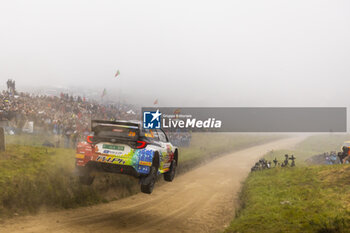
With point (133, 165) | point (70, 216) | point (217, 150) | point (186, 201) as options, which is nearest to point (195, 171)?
point (186, 201)

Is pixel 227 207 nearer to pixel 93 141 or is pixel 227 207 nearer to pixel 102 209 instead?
pixel 102 209

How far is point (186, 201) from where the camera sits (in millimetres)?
19125

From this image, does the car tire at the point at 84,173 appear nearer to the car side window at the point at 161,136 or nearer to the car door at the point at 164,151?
the car door at the point at 164,151

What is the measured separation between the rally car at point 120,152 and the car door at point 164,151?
12.2 inches

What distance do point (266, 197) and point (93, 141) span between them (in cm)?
1366

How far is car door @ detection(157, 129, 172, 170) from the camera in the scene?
862 centimetres

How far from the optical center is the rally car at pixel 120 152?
781 centimetres

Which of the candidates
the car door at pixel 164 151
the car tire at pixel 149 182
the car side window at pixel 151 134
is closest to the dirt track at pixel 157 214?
the car door at pixel 164 151

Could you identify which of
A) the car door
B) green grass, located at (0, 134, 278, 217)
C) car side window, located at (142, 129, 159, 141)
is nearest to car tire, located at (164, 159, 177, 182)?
the car door

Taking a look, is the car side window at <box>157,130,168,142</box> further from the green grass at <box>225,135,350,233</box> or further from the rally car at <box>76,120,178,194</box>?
the green grass at <box>225,135,350,233</box>

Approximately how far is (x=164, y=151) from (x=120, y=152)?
140 cm

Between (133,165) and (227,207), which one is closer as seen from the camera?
(133,165)

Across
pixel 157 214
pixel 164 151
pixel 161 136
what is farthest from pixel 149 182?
pixel 157 214

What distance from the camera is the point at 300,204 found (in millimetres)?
14914
